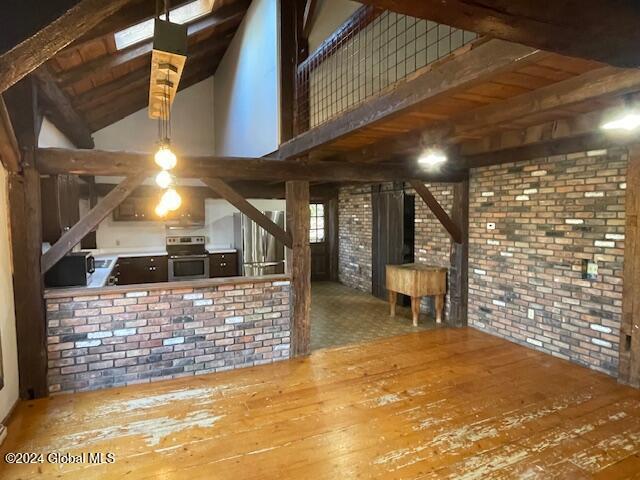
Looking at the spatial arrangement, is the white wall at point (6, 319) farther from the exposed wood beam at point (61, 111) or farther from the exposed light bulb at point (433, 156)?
the exposed light bulb at point (433, 156)

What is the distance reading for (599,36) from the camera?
98cm

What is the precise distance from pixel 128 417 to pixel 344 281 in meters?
5.84

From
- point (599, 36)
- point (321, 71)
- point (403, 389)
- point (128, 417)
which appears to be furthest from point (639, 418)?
point (321, 71)

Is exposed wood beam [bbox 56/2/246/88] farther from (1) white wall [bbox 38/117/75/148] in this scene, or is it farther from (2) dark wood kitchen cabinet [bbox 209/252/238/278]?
(2) dark wood kitchen cabinet [bbox 209/252/238/278]

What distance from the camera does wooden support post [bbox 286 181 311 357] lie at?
164 inches

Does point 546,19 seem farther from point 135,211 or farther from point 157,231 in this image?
point 157,231

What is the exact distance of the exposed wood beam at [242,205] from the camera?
3754mm

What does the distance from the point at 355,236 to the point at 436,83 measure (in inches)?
232

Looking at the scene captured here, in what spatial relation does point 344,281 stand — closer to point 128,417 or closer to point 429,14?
point 128,417

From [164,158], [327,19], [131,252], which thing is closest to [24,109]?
[164,158]

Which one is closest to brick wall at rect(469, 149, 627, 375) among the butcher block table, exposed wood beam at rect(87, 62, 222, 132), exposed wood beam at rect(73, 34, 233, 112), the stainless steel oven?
the butcher block table

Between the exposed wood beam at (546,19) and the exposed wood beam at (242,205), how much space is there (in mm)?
3013

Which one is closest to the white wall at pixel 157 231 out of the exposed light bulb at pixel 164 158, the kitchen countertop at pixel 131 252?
the kitchen countertop at pixel 131 252

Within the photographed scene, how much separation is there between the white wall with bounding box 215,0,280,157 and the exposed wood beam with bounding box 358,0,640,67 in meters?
3.77
